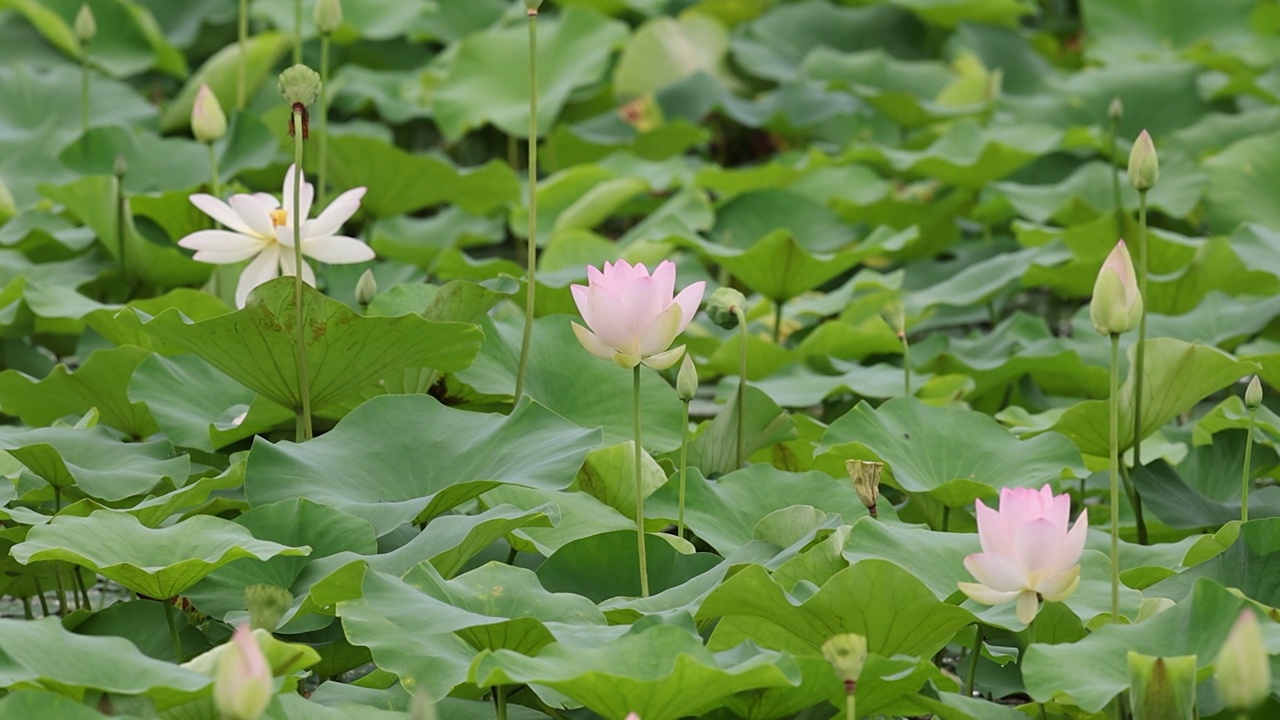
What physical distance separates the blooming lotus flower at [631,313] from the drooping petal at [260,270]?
0.42 m

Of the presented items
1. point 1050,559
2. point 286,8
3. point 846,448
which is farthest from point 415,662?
point 286,8

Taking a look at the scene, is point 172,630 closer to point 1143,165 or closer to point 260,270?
point 260,270

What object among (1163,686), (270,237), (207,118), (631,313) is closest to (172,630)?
(631,313)

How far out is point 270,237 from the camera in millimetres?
1296

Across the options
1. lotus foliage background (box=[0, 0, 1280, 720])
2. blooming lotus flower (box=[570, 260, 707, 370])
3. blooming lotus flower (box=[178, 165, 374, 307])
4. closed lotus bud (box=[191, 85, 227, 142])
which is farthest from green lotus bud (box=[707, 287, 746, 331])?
closed lotus bud (box=[191, 85, 227, 142])

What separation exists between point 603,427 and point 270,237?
1.10 feet

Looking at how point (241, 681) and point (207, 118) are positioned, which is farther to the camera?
point (207, 118)

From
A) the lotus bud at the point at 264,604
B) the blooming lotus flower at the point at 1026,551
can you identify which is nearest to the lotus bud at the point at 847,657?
the blooming lotus flower at the point at 1026,551

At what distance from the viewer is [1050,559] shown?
0.79 metres

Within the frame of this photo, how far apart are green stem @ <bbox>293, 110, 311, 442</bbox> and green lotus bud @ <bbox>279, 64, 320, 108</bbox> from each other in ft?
0.04

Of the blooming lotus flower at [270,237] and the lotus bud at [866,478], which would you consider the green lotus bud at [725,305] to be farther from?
the blooming lotus flower at [270,237]

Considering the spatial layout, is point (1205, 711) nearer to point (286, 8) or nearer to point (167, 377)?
point (167, 377)

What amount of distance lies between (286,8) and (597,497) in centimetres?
185

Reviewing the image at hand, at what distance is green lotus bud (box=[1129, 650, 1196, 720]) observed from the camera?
2.44ft
